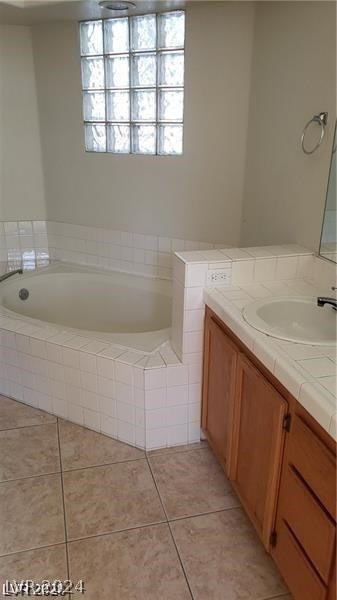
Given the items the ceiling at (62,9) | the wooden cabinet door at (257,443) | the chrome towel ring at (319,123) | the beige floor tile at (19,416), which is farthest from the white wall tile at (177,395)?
the ceiling at (62,9)

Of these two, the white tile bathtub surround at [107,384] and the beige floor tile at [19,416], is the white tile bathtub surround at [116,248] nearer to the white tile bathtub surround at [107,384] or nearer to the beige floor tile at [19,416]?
the white tile bathtub surround at [107,384]

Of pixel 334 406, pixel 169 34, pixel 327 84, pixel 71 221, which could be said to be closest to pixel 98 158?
pixel 71 221

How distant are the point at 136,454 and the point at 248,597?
0.79m

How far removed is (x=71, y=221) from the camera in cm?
313

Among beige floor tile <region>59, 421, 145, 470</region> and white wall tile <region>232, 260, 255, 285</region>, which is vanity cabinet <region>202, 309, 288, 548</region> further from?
beige floor tile <region>59, 421, 145, 470</region>

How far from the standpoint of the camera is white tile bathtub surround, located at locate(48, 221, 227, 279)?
113 inches

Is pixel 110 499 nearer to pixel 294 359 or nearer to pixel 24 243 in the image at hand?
pixel 294 359

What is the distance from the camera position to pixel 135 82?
2629 millimetres

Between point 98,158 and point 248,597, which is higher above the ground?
point 98,158

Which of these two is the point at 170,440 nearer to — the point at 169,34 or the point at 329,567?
the point at 329,567

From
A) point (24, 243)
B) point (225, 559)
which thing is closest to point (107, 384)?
point (225, 559)

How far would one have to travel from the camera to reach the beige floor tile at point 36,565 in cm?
145

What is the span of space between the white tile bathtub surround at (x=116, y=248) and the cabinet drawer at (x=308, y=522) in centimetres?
176

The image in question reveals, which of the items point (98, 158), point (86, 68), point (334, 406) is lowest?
point (334, 406)
